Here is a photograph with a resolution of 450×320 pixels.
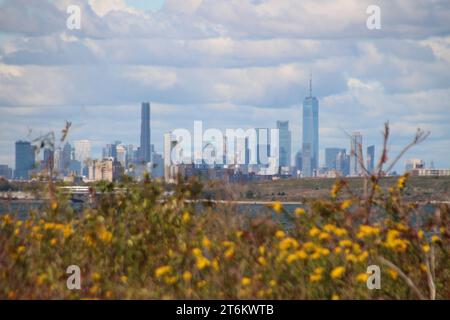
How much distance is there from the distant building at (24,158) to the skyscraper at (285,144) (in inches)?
213

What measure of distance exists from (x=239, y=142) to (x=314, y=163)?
8122 mm

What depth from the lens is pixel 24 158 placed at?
1234 cm

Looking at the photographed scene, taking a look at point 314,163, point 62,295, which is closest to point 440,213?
point 62,295

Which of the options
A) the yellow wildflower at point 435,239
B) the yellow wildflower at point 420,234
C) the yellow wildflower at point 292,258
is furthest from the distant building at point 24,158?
the yellow wildflower at point 435,239

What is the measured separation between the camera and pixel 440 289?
382 inches

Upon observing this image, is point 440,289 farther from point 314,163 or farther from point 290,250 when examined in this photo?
point 314,163

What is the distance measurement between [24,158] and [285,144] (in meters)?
7.24

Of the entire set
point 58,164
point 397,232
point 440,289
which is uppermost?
point 58,164

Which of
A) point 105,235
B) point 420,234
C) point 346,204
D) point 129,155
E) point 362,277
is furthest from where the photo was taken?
point 129,155

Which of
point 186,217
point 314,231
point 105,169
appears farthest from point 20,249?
point 314,231

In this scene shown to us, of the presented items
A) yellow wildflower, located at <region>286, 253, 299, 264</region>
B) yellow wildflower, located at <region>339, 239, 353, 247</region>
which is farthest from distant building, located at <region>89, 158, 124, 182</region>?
yellow wildflower, located at <region>339, 239, 353, 247</region>

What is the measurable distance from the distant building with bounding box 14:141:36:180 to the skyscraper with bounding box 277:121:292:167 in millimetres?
5401

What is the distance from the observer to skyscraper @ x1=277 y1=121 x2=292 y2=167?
1708 centimetres

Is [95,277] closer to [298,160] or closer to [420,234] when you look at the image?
[420,234]
